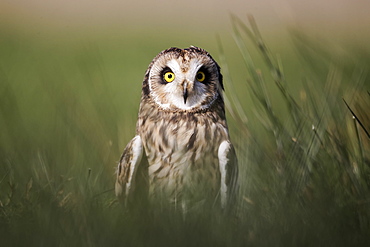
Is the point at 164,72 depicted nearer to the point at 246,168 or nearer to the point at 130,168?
the point at 130,168

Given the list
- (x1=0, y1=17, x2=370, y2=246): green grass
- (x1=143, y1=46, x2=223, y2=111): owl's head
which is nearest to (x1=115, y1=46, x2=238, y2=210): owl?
(x1=143, y1=46, x2=223, y2=111): owl's head

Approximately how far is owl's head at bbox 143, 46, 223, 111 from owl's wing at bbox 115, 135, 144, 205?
0.22m

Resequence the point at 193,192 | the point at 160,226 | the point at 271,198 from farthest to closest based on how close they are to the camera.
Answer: the point at 193,192 < the point at 271,198 < the point at 160,226

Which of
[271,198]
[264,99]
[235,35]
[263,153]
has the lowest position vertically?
[271,198]

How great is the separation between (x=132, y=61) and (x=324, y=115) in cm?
407

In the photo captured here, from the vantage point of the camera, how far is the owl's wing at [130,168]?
8.00 ft

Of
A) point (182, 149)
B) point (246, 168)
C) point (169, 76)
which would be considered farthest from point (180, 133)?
point (246, 168)

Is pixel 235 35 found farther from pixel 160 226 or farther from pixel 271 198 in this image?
pixel 160 226

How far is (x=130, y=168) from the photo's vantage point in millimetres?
2449

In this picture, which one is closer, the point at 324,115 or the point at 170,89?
the point at 324,115

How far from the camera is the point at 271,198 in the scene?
1.50 metres

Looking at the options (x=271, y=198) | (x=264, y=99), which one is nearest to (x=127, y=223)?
(x=271, y=198)

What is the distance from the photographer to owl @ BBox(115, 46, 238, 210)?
2.37 m

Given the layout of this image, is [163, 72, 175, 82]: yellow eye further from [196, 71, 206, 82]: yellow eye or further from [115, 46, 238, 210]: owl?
[196, 71, 206, 82]: yellow eye
